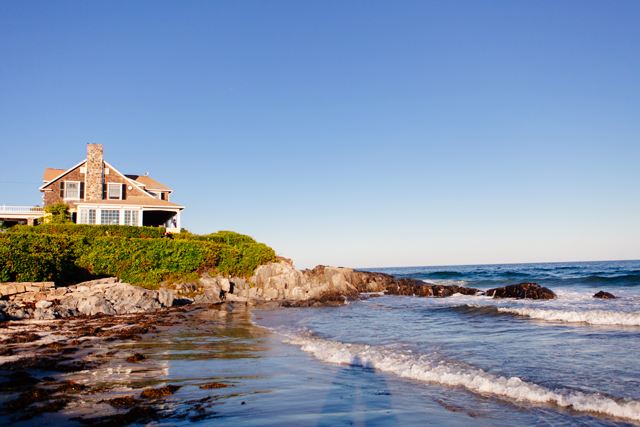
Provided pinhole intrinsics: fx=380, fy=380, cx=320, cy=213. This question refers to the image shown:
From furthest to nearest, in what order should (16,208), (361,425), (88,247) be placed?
1. (16,208)
2. (88,247)
3. (361,425)

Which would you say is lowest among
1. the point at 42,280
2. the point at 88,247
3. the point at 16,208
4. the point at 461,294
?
the point at 461,294

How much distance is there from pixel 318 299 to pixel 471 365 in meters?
17.1

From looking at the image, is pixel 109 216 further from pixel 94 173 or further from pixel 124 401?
pixel 124 401

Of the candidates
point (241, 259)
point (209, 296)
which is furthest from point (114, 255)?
point (241, 259)

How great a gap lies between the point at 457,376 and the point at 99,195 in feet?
109

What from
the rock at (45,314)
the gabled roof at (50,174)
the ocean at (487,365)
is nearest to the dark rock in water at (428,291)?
the ocean at (487,365)

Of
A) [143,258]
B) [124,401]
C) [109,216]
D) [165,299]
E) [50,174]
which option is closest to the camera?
[124,401]

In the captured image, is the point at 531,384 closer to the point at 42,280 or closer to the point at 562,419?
the point at 562,419

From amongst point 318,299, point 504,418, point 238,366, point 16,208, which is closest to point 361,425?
point 504,418

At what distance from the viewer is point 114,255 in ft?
71.6

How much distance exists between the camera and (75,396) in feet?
17.6

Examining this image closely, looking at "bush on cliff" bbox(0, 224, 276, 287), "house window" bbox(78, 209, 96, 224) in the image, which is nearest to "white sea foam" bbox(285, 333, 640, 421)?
"bush on cliff" bbox(0, 224, 276, 287)

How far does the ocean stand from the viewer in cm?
553

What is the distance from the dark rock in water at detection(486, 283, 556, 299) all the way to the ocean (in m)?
10.1
